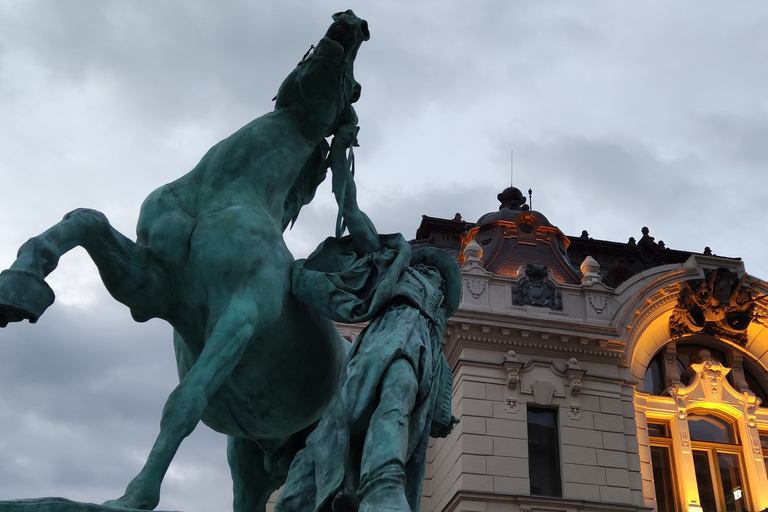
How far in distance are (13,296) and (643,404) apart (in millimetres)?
19512

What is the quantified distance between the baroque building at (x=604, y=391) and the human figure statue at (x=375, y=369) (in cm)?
1475

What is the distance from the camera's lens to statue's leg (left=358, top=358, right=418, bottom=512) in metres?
3.08

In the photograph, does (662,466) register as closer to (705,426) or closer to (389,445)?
(705,426)

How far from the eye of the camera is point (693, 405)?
2033 cm

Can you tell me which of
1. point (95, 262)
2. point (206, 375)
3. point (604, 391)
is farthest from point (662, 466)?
point (95, 262)

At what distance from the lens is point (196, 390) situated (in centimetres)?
312

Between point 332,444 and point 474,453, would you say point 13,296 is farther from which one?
point 474,453

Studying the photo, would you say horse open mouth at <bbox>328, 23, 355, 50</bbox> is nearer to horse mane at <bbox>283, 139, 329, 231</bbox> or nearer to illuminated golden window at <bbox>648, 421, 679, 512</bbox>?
horse mane at <bbox>283, 139, 329, 231</bbox>

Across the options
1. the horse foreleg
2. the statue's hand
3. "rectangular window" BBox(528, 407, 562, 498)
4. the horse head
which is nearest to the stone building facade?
"rectangular window" BBox(528, 407, 562, 498)

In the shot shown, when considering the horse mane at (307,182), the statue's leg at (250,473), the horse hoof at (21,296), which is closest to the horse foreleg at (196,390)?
the horse hoof at (21,296)

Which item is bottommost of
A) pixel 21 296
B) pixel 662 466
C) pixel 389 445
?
pixel 389 445

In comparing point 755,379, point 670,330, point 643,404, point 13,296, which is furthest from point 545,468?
point 13,296

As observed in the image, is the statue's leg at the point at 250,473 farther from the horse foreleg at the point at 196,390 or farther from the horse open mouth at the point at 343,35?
the horse open mouth at the point at 343,35

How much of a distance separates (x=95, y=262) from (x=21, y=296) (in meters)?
0.56
